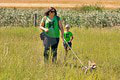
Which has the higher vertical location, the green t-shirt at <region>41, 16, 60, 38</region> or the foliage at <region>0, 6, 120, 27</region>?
the green t-shirt at <region>41, 16, 60, 38</region>

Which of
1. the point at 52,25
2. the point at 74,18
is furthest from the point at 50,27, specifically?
the point at 74,18

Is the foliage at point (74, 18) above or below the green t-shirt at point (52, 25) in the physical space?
below

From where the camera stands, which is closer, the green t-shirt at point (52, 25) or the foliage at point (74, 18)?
the green t-shirt at point (52, 25)

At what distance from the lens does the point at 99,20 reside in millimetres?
30094

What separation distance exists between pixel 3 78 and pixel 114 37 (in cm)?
1150

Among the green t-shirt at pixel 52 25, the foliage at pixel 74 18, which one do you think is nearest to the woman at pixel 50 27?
the green t-shirt at pixel 52 25

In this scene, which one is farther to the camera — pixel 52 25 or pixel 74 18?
pixel 74 18

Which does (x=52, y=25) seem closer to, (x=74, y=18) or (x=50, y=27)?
(x=50, y=27)

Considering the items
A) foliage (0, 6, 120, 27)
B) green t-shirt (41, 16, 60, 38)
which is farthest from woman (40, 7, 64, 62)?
foliage (0, 6, 120, 27)

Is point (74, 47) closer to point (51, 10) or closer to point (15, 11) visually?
point (51, 10)

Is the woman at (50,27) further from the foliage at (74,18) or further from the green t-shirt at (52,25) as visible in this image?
the foliage at (74,18)

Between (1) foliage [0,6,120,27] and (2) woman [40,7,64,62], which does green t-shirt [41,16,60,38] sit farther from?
(1) foliage [0,6,120,27]

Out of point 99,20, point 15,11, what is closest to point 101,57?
point 99,20

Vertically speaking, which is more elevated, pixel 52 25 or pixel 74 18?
pixel 52 25
